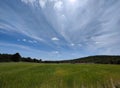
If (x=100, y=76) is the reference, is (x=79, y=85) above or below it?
below

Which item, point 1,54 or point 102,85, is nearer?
point 102,85

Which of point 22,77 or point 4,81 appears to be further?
point 22,77

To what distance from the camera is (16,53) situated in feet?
333

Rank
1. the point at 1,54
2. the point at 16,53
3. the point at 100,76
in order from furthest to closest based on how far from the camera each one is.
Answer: the point at 1,54 < the point at 16,53 < the point at 100,76

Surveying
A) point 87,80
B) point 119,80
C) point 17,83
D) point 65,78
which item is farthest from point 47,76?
point 119,80

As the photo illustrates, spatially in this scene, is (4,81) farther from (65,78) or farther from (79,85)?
(79,85)

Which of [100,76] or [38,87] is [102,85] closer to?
[100,76]

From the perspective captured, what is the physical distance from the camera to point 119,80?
28750mm

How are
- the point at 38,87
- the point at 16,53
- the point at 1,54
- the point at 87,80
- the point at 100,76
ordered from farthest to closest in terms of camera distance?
1. the point at 1,54
2. the point at 16,53
3. the point at 100,76
4. the point at 87,80
5. the point at 38,87

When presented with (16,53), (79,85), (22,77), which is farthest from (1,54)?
(79,85)

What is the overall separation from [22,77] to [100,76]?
16.6 metres

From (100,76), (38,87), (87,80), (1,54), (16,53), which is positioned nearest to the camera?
(38,87)

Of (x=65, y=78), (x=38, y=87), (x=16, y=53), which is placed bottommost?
(x=38, y=87)

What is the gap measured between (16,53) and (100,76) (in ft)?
267
